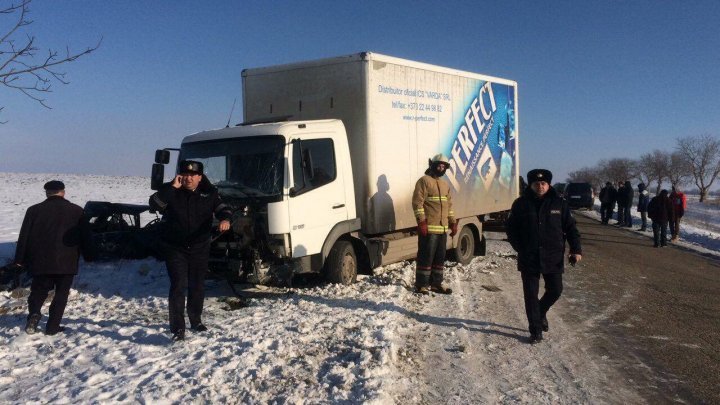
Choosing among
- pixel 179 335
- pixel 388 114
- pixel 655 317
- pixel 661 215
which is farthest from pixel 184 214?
pixel 661 215

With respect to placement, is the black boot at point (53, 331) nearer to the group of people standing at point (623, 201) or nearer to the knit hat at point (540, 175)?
the knit hat at point (540, 175)

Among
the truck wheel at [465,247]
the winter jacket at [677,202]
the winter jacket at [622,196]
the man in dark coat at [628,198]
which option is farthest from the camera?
the winter jacket at [622,196]

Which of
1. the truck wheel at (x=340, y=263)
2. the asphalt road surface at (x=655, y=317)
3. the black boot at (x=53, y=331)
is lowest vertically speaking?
the asphalt road surface at (x=655, y=317)

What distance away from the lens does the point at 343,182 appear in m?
7.86

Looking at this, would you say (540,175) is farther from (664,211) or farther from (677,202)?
(677,202)

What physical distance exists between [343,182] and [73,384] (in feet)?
14.6

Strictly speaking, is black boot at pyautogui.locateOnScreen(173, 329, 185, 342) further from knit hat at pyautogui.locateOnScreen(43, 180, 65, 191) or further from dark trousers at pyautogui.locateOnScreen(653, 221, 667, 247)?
dark trousers at pyautogui.locateOnScreen(653, 221, 667, 247)

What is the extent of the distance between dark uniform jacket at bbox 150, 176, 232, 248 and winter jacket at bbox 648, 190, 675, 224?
14.0 meters

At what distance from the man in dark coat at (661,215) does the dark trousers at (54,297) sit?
14.9 meters

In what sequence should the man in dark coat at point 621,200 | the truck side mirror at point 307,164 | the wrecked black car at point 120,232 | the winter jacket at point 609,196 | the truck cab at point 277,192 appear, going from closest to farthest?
the truck cab at point 277,192
the truck side mirror at point 307,164
the wrecked black car at point 120,232
the man in dark coat at point 621,200
the winter jacket at point 609,196

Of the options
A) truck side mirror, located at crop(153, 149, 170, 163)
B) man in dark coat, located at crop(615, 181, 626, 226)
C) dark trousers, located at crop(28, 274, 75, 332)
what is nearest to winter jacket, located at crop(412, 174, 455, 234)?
truck side mirror, located at crop(153, 149, 170, 163)

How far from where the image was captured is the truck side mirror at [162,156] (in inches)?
302

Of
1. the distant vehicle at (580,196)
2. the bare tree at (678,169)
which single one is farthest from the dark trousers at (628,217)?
the bare tree at (678,169)

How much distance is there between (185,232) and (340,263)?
9.82 feet
